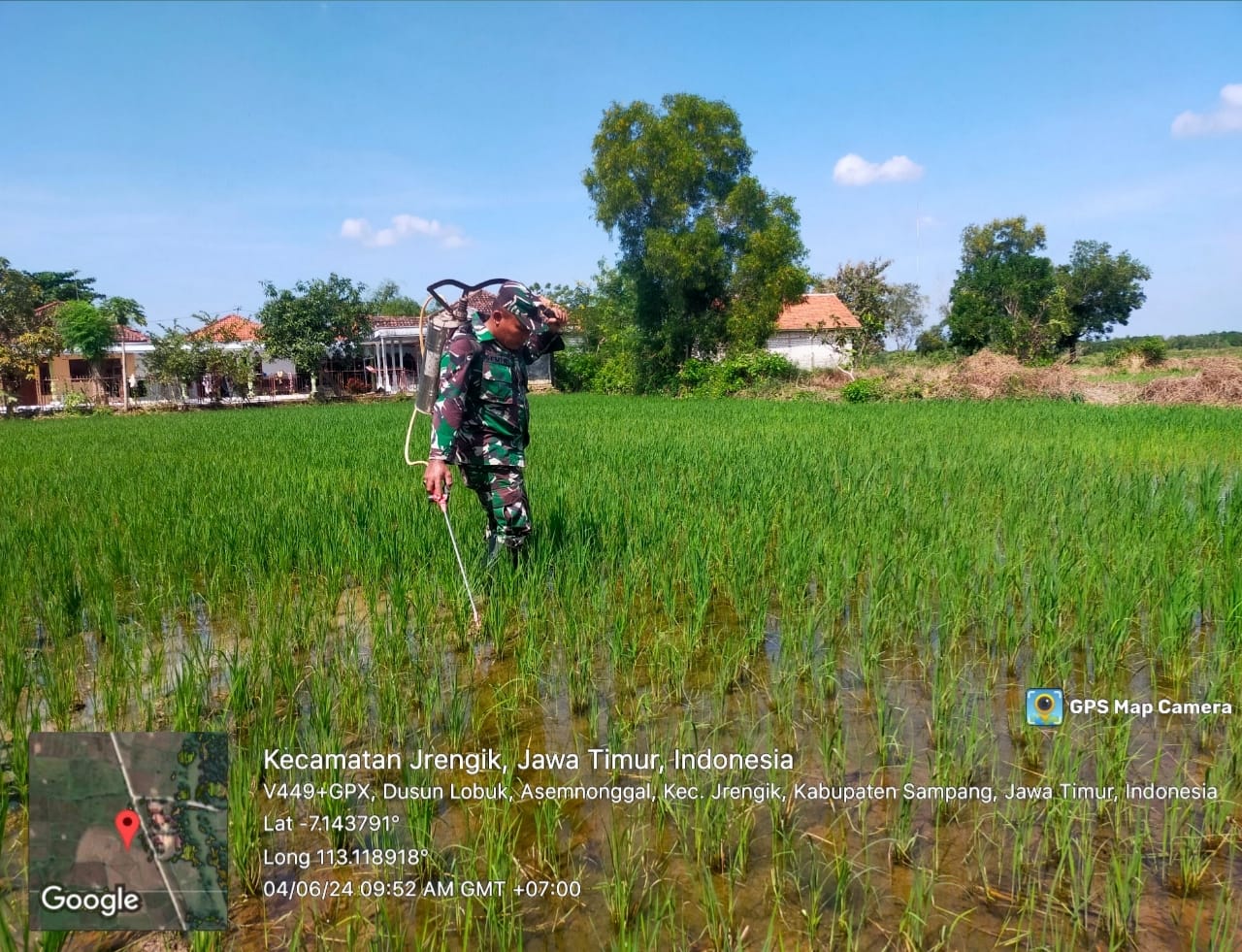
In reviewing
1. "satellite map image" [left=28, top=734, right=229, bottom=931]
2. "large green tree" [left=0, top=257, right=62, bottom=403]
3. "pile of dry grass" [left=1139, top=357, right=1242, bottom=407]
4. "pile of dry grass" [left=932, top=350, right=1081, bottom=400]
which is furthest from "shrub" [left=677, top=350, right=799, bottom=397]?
Answer: "satellite map image" [left=28, top=734, right=229, bottom=931]

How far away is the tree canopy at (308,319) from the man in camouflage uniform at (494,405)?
2212cm

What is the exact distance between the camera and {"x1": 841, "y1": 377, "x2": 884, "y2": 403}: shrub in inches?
655

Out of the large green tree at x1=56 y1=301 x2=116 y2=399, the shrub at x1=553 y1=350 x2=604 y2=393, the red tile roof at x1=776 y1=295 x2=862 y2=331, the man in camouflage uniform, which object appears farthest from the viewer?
the red tile roof at x1=776 y1=295 x2=862 y2=331

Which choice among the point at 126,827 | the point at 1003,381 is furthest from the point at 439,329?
the point at 1003,381

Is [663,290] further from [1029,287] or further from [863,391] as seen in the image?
[1029,287]

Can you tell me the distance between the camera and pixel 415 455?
27.2 feet

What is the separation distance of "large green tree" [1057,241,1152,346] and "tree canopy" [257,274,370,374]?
31.2m

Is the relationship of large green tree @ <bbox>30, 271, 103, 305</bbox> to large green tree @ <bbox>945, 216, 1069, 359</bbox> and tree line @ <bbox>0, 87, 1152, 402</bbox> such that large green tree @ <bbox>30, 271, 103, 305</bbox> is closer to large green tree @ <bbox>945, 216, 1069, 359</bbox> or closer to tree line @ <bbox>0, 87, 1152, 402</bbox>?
tree line @ <bbox>0, 87, 1152, 402</bbox>

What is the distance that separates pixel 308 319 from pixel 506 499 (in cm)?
2250

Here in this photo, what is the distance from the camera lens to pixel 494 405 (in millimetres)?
3342

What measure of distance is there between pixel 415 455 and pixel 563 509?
4.12 meters

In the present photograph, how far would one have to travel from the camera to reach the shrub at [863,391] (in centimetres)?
1664

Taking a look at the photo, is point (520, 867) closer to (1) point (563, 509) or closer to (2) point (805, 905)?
(2) point (805, 905)

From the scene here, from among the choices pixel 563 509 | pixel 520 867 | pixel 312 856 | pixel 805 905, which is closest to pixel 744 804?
pixel 805 905
